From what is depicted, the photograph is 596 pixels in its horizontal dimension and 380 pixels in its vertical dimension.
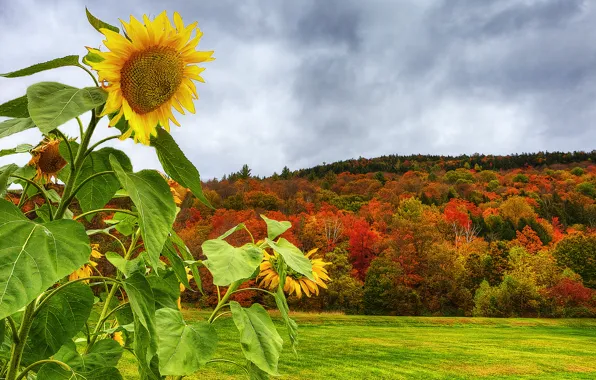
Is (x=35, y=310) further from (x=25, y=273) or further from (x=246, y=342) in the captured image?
(x=246, y=342)

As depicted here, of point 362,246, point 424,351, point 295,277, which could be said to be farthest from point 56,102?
point 362,246

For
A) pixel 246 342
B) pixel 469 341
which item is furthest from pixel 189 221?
pixel 246 342

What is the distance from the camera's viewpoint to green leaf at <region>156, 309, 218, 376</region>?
0.91m

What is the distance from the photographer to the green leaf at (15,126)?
30.3 inches

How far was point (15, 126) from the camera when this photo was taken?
0.79m

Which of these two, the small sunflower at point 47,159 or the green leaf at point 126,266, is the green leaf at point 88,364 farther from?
the small sunflower at point 47,159

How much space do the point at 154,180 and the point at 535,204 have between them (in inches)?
1694

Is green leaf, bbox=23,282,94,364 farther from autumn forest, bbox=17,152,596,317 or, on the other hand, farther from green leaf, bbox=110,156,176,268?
autumn forest, bbox=17,152,596,317

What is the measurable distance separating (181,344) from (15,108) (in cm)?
54

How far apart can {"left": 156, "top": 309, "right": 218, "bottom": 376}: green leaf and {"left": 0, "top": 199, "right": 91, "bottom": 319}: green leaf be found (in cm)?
35

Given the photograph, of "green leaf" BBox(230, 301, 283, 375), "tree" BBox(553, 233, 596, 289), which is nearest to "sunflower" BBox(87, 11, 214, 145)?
"green leaf" BBox(230, 301, 283, 375)

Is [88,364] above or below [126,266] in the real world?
below

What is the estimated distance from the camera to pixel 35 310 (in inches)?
32.2

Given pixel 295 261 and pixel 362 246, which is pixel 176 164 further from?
pixel 362 246
